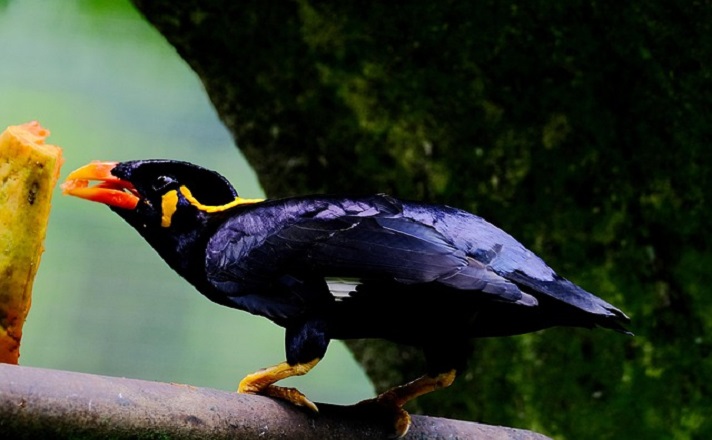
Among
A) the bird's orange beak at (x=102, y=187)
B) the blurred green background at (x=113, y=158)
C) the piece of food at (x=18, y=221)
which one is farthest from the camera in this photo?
the blurred green background at (x=113, y=158)

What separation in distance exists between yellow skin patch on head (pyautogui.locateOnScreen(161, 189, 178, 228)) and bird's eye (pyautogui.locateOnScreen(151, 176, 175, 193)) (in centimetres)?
2

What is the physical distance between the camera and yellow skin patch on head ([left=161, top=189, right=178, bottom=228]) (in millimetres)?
2383

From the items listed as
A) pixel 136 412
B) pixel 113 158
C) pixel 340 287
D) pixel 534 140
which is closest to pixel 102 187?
pixel 340 287

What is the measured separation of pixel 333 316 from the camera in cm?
221

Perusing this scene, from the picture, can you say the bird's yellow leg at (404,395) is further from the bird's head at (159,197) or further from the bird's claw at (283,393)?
the bird's head at (159,197)

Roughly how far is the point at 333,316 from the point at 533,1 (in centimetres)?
135

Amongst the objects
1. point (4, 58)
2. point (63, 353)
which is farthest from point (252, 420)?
point (63, 353)

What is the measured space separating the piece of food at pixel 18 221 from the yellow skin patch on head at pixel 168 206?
37cm

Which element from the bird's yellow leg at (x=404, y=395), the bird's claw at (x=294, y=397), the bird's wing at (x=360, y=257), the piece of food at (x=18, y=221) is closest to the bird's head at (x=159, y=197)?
the bird's wing at (x=360, y=257)

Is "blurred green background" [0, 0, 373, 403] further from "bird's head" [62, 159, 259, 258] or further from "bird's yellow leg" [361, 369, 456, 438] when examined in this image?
"bird's yellow leg" [361, 369, 456, 438]

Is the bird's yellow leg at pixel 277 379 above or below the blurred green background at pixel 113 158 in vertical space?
above

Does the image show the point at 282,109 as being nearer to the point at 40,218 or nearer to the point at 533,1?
the point at 533,1

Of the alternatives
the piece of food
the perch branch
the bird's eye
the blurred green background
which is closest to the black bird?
the bird's eye

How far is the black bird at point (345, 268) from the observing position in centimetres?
215
